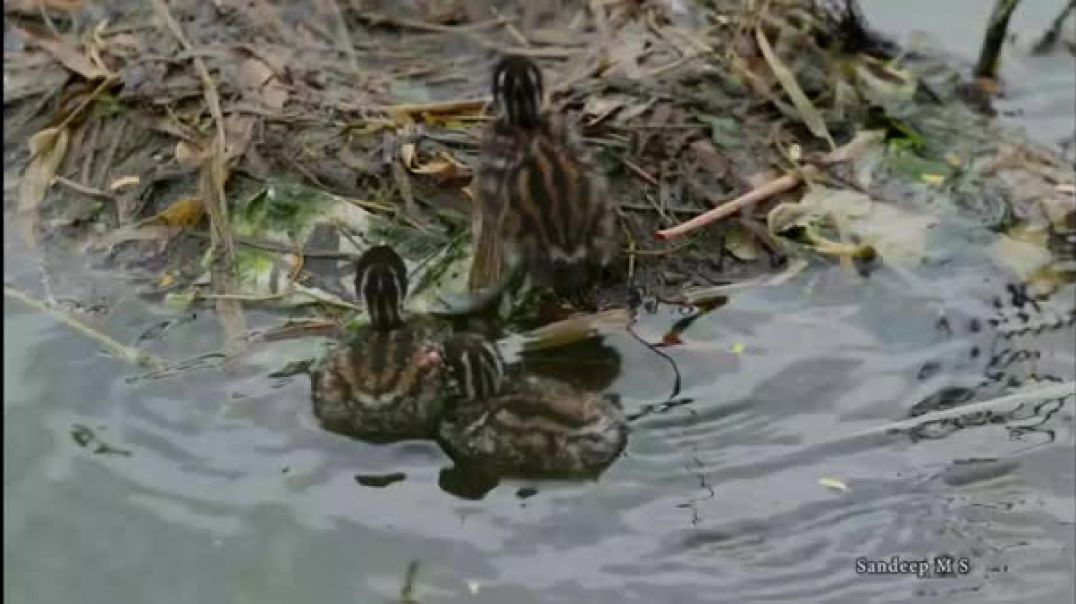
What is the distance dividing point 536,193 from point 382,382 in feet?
1.59

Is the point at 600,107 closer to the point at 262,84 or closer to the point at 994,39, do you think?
the point at 262,84

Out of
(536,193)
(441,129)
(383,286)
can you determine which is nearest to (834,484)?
(536,193)

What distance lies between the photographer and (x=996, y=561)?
2982mm

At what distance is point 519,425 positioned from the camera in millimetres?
3068

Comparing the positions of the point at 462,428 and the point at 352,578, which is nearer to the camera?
the point at 352,578

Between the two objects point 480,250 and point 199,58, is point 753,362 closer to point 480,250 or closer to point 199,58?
point 480,250

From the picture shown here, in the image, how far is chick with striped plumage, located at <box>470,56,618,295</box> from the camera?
3318mm

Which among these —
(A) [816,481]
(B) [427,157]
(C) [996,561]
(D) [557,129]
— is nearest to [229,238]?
(B) [427,157]

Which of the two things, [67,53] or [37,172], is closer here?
[37,172]

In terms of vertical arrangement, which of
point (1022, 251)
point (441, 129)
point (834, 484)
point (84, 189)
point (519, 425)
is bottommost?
point (834, 484)

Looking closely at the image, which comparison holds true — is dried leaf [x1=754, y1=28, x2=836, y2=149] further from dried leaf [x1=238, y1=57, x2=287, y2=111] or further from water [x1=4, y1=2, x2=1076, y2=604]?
dried leaf [x1=238, y1=57, x2=287, y2=111]

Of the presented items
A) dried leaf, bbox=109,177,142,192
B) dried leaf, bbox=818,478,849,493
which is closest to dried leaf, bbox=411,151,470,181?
dried leaf, bbox=109,177,142,192

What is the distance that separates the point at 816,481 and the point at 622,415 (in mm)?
366

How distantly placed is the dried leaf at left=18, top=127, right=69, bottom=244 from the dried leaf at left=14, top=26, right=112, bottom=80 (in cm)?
17
